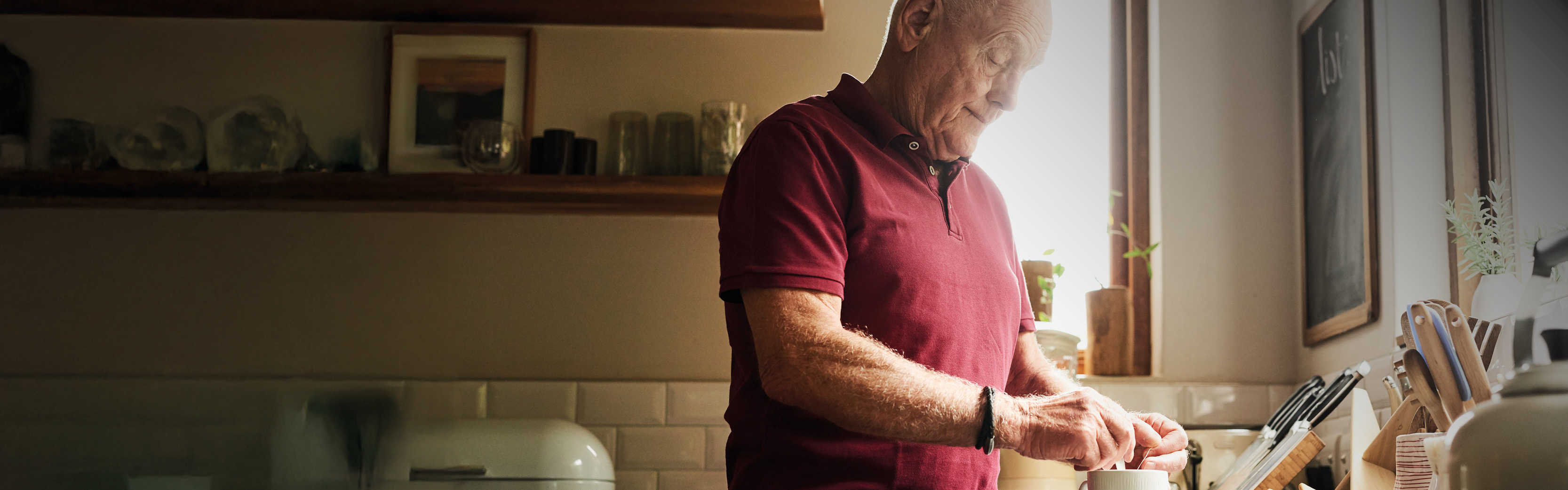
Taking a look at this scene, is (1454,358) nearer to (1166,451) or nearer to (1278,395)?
(1166,451)

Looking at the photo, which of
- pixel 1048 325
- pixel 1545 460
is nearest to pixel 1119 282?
pixel 1048 325

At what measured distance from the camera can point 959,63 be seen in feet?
4.19

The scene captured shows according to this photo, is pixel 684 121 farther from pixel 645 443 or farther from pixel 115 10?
pixel 115 10

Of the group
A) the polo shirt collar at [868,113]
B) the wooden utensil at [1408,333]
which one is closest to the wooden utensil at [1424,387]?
the wooden utensil at [1408,333]

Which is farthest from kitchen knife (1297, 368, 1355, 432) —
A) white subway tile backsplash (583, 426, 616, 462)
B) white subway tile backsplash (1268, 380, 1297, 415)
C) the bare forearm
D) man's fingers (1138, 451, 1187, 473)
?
white subway tile backsplash (583, 426, 616, 462)

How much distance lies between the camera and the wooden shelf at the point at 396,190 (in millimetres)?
2334

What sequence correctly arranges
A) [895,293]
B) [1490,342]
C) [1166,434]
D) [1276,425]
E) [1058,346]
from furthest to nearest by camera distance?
[1058,346] → [1276,425] → [1490,342] → [1166,434] → [895,293]

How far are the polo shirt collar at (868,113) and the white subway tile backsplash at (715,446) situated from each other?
50.3 inches

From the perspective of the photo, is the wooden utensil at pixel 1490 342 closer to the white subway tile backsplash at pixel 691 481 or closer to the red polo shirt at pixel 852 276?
the red polo shirt at pixel 852 276

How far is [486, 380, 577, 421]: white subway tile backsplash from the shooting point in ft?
8.06

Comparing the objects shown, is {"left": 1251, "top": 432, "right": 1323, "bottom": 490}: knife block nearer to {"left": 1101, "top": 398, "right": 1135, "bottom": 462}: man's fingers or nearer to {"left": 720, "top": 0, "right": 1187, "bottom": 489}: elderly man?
{"left": 720, "top": 0, "right": 1187, "bottom": 489}: elderly man

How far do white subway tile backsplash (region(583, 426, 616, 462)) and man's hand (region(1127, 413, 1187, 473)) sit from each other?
Result: 143 cm

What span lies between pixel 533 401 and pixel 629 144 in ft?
1.99

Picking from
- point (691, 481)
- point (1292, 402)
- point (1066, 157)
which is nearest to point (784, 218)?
point (1292, 402)
